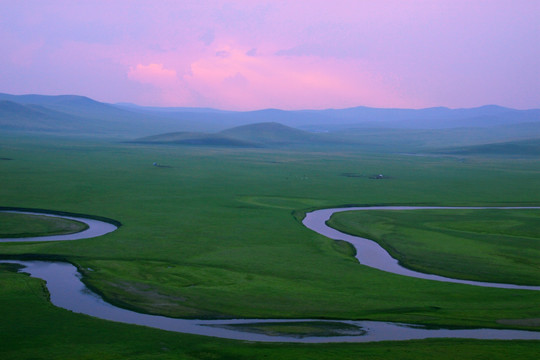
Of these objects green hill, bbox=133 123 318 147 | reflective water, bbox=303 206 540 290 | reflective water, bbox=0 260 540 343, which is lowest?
reflective water, bbox=0 260 540 343

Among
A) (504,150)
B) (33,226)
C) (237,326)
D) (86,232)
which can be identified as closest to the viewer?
(237,326)

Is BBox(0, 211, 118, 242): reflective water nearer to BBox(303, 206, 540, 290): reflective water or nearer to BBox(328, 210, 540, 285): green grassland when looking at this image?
BBox(303, 206, 540, 290): reflective water

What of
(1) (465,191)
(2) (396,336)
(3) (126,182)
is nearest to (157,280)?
(2) (396,336)

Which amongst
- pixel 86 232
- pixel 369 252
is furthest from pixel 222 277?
pixel 86 232

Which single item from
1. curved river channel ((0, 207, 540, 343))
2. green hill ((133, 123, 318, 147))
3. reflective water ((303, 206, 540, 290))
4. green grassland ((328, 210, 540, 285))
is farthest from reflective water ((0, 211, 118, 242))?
green hill ((133, 123, 318, 147))

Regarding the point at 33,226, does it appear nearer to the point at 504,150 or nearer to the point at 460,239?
the point at 460,239

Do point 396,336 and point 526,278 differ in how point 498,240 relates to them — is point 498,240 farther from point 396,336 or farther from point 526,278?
point 396,336
